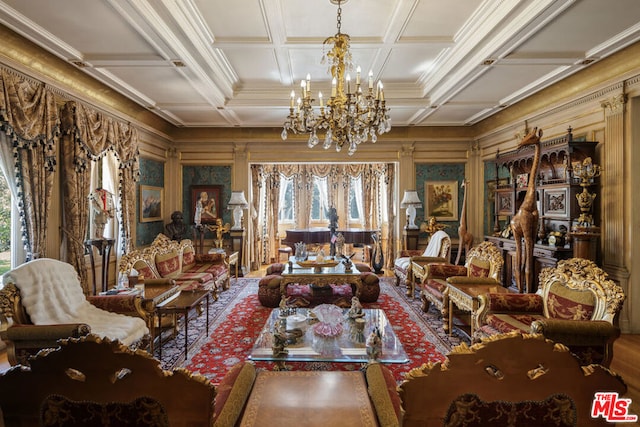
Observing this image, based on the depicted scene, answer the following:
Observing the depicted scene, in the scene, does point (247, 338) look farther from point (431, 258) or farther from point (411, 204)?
point (411, 204)

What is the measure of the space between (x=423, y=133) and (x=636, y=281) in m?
4.97

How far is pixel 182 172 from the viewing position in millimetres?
8195

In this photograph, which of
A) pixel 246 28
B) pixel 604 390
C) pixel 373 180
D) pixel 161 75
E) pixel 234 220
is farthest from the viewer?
pixel 373 180

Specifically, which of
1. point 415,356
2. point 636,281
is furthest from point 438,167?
point 415,356

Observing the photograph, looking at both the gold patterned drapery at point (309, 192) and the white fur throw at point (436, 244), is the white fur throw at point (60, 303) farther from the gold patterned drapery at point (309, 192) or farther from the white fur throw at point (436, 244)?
the gold patterned drapery at point (309, 192)

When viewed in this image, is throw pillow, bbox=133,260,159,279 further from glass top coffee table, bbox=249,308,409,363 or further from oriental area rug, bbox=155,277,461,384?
glass top coffee table, bbox=249,308,409,363

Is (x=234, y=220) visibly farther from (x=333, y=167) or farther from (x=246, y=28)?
(x=246, y=28)

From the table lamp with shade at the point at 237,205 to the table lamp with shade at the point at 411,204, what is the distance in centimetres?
367

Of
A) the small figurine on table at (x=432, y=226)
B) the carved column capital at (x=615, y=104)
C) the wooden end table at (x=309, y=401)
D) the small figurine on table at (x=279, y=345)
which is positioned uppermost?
the carved column capital at (x=615, y=104)

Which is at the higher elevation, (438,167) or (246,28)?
(246,28)

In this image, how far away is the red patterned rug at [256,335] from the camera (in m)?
3.29

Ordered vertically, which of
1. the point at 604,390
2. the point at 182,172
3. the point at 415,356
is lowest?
the point at 415,356

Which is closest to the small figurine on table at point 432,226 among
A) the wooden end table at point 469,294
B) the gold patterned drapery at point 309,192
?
the gold patterned drapery at point 309,192

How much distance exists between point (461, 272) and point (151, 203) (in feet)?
20.5
